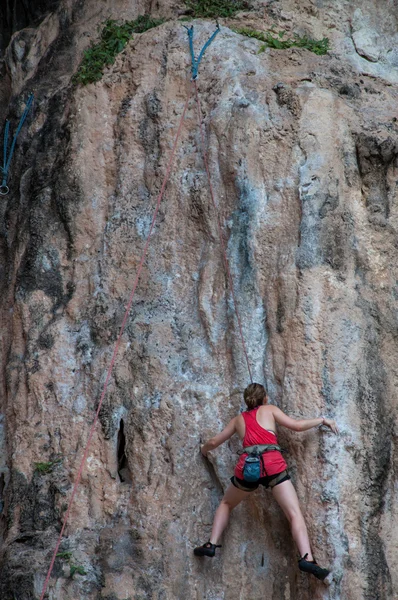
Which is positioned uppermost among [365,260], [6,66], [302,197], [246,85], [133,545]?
[6,66]

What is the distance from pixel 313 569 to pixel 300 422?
1078 millimetres

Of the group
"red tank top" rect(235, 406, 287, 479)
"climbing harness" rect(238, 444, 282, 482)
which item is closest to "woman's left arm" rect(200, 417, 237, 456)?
"red tank top" rect(235, 406, 287, 479)

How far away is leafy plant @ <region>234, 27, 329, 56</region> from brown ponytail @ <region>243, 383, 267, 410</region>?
3.61 meters

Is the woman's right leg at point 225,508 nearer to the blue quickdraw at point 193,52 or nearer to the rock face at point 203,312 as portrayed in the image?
the rock face at point 203,312

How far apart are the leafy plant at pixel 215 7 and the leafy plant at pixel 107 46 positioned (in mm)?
397

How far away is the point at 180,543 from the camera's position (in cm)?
633

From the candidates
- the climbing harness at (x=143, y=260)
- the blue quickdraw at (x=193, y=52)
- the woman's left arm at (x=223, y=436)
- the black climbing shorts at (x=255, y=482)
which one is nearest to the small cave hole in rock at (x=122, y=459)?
the climbing harness at (x=143, y=260)

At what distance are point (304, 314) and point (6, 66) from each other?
544cm

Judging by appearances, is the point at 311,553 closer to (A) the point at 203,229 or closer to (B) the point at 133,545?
(B) the point at 133,545

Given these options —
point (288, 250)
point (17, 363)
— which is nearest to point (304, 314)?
point (288, 250)

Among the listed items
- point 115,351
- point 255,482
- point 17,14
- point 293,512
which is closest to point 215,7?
point 17,14

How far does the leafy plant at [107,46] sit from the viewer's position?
27.0 ft

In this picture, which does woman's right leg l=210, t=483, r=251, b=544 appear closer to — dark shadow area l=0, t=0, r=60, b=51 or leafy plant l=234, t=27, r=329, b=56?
leafy plant l=234, t=27, r=329, b=56

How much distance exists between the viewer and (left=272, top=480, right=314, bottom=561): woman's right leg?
5.83 m
